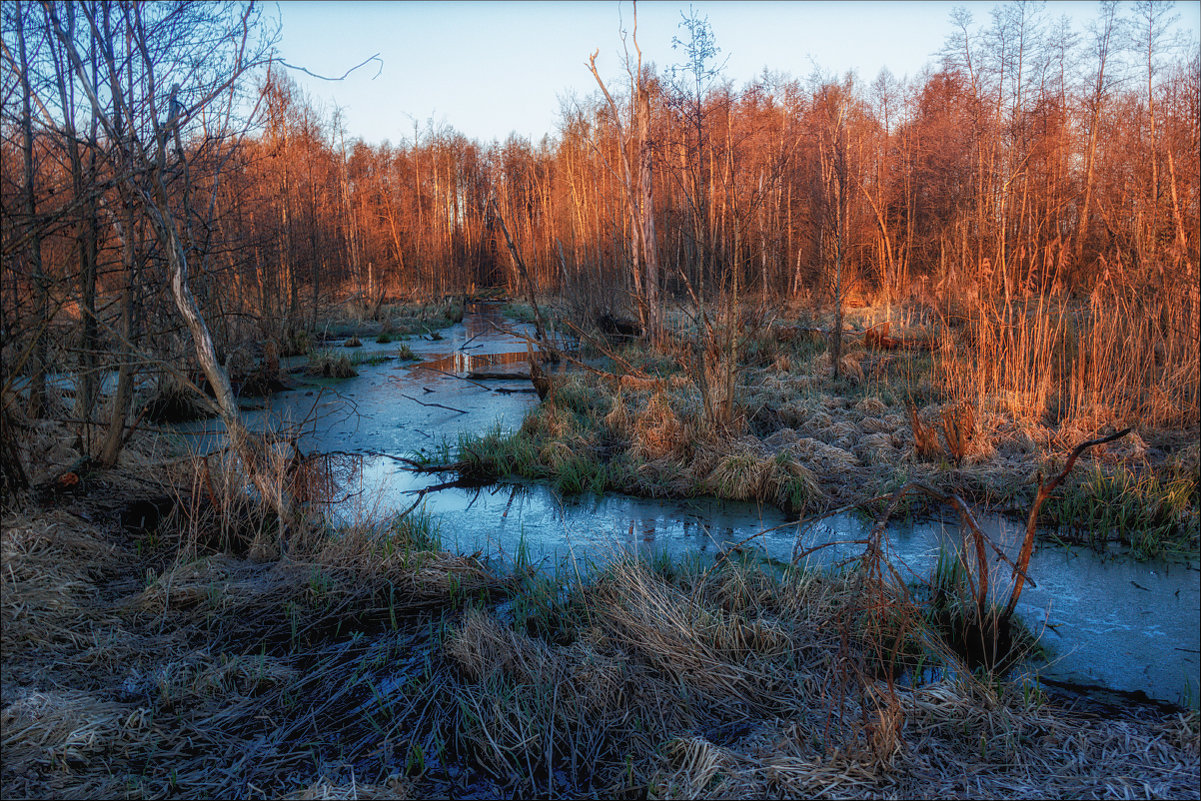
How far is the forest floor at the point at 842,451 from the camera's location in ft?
16.7

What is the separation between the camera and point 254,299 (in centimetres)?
1197

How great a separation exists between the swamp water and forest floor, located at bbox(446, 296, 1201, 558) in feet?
0.91

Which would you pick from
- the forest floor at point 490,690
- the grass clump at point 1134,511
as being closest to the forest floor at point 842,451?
the grass clump at point 1134,511

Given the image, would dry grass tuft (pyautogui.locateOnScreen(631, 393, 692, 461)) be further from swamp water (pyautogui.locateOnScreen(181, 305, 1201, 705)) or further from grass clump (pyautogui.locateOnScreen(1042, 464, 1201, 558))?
grass clump (pyautogui.locateOnScreen(1042, 464, 1201, 558))

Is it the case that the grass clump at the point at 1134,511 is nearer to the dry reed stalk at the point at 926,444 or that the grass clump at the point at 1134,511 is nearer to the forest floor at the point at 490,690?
the dry reed stalk at the point at 926,444

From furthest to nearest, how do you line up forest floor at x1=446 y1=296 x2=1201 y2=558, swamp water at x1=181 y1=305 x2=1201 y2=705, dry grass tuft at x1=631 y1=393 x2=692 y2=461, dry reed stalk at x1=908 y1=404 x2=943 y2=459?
dry grass tuft at x1=631 y1=393 x2=692 y2=461 < dry reed stalk at x1=908 y1=404 x2=943 y2=459 < forest floor at x1=446 y1=296 x2=1201 y2=558 < swamp water at x1=181 y1=305 x2=1201 y2=705

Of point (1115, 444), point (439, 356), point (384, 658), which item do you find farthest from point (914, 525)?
point (439, 356)

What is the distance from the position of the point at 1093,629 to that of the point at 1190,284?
15.0 ft

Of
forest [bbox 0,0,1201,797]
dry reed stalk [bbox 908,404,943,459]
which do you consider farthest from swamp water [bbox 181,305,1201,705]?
dry reed stalk [bbox 908,404,943,459]

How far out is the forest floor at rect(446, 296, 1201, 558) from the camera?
200 inches

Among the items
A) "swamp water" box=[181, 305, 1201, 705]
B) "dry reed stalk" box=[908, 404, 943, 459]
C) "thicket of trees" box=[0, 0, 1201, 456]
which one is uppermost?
"thicket of trees" box=[0, 0, 1201, 456]

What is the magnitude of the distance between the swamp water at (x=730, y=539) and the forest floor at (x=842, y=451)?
276 mm

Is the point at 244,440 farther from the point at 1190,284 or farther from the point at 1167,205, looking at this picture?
the point at 1167,205

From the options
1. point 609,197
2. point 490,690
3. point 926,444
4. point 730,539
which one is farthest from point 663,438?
point 609,197
